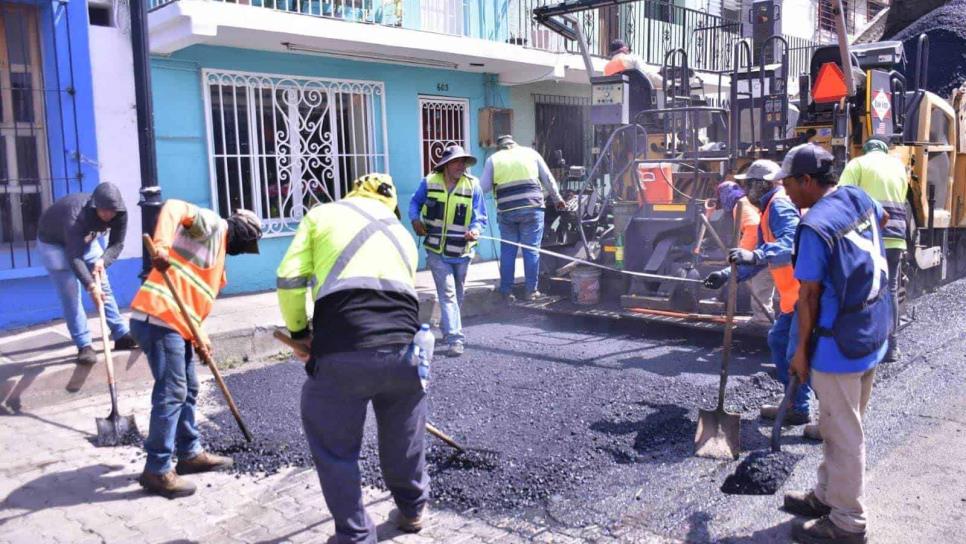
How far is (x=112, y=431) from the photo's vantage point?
4805mm

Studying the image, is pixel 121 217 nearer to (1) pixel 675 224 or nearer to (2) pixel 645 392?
(2) pixel 645 392

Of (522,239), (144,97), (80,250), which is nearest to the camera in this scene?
(80,250)

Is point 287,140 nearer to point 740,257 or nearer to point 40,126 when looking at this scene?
point 40,126

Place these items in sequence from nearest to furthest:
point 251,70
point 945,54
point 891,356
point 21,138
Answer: point 891,356
point 21,138
point 251,70
point 945,54

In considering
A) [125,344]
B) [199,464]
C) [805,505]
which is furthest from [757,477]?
[125,344]

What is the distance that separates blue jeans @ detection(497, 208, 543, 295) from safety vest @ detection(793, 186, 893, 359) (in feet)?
16.6

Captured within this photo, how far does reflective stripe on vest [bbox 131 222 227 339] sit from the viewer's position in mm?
4023

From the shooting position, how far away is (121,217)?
18.5 ft

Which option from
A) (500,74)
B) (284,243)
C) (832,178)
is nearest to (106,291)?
(284,243)

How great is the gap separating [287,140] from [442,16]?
3.00 meters

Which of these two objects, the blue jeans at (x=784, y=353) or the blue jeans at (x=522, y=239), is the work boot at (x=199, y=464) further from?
the blue jeans at (x=522, y=239)

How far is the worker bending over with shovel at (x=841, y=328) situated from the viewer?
3.30 metres

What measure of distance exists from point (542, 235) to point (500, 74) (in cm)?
352

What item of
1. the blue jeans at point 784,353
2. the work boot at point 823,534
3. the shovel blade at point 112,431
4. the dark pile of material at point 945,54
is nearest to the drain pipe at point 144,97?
the shovel blade at point 112,431
